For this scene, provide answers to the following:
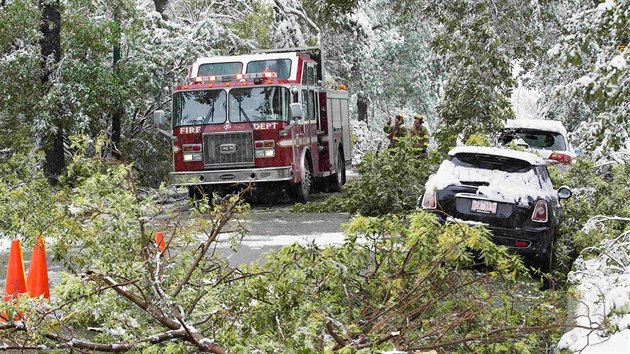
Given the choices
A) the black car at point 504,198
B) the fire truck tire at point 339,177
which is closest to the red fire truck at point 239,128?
the fire truck tire at point 339,177

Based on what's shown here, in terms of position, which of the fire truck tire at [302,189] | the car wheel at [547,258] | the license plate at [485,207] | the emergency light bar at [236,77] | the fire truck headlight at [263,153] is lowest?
the car wheel at [547,258]

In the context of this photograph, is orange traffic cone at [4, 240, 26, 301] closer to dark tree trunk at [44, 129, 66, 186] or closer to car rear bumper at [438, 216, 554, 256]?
car rear bumper at [438, 216, 554, 256]

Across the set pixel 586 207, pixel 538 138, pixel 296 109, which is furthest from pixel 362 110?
pixel 586 207

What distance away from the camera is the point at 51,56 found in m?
19.6

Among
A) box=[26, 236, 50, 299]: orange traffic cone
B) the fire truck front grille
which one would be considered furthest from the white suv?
box=[26, 236, 50, 299]: orange traffic cone

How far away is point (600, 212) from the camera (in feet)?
41.3

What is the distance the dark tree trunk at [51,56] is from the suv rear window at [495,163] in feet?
35.6

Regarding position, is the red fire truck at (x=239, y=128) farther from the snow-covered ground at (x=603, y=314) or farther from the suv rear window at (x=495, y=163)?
the snow-covered ground at (x=603, y=314)

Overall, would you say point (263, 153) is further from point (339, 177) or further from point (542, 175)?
A: point (542, 175)

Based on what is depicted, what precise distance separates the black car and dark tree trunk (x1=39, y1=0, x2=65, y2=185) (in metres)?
10.8

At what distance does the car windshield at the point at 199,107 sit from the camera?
18922 millimetres

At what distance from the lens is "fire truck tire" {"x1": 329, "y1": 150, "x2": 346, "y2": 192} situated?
76.2ft

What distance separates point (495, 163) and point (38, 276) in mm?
5384

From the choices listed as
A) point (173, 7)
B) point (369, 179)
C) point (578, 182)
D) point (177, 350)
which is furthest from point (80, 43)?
point (177, 350)
